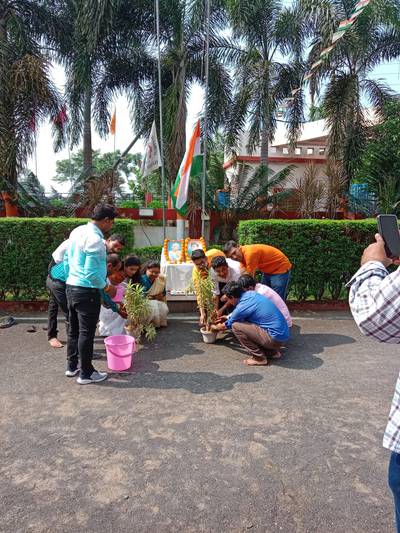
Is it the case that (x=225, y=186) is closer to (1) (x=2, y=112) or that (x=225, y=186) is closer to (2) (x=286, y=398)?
(1) (x=2, y=112)

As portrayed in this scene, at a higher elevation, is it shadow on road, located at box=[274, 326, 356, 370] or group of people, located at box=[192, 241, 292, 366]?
group of people, located at box=[192, 241, 292, 366]

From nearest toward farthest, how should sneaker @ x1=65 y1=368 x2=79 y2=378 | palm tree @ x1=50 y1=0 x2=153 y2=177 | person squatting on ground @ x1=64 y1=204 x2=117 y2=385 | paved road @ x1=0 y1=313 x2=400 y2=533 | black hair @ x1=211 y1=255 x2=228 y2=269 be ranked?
paved road @ x1=0 y1=313 x2=400 y2=533
person squatting on ground @ x1=64 y1=204 x2=117 y2=385
sneaker @ x1=65 y1=368 x2=79 y2=378
black hair @ x1=211 y1=255 x2=228 y2=269
palm tree @ x1=50 y1=0 x2=153 y2=177

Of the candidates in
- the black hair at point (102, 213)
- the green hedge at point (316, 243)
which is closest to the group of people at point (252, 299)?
the green hedge at point (316, 243)

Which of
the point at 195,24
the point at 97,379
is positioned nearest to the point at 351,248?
the point at 97,379

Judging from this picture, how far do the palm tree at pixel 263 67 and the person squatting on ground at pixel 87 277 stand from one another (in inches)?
494

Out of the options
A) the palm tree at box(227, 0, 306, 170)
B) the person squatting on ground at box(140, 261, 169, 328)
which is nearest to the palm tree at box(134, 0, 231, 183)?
the palm tree at box(227, 0, 306, 170)

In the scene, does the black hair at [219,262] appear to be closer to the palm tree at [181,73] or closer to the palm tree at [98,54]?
the palm tree at [181,73]

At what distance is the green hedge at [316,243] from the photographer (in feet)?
23.7

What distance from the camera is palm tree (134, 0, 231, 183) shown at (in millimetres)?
13633

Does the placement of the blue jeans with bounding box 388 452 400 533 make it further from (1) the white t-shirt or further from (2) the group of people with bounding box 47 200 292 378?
(1) the white t-shirt

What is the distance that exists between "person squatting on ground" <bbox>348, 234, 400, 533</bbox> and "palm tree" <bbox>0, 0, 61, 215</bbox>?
443 inches

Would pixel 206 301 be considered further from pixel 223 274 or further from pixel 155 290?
pixel 155 290

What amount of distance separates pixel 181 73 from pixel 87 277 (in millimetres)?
12682

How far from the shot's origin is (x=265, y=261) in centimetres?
586
